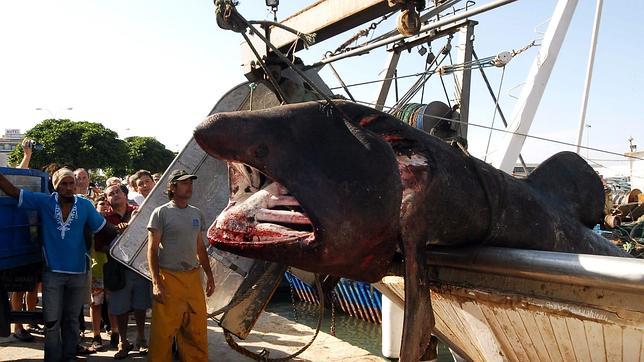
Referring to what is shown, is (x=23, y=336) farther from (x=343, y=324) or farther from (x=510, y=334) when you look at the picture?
(x=510, y=334)

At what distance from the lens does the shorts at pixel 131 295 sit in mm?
5285

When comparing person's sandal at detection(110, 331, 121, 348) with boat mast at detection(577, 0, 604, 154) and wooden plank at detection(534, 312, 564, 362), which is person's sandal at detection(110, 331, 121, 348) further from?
boat mast at detection(577, 0, 604, 154)

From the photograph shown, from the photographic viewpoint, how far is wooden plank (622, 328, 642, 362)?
1.57m

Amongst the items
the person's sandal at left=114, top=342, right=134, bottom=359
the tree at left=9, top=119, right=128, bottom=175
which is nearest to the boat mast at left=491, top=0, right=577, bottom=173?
the person's sandal at left=114, top=342, right=134, bottom=359

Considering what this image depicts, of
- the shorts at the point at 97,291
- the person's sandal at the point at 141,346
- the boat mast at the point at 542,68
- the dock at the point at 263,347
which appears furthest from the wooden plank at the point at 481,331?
the boat mast at the point at 542,68

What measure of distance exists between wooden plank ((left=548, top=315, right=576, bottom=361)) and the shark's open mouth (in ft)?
2.66

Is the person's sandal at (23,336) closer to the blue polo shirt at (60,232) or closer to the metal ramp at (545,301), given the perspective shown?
the blue polo shirt at (60,232)

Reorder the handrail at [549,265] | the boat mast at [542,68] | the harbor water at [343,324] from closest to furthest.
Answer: the handrail at [549,265] → the harbor water at [343,324] → the boat mast at [542,68]

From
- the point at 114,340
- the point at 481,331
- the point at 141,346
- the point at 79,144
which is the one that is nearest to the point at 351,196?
the point at 481,331

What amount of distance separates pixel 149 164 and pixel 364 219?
55459mm

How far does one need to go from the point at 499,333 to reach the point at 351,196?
97 centimetres

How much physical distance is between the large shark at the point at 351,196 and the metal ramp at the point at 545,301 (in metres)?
0.13

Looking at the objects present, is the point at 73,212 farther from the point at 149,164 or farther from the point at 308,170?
the point at 149,164

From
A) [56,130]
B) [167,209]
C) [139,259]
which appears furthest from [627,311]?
[56,130]
